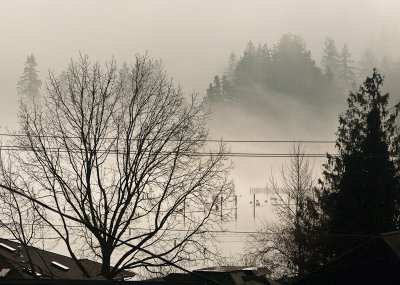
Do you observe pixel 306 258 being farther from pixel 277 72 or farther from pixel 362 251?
pixel 277 72

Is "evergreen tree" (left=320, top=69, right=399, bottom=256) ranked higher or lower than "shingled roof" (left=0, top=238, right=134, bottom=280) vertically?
higher

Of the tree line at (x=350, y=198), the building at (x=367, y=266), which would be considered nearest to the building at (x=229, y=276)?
the tree line at (x=350, y=198)

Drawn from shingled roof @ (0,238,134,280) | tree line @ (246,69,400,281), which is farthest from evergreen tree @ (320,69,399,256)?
shingled roof @ (0,238,134,280)

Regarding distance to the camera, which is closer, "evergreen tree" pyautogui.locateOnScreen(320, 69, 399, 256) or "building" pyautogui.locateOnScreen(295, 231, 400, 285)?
"building" pyautogui.locateOnScreen(295, 231, 400, 285)

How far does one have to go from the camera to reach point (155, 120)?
30.4 meters

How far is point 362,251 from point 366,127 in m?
23.6

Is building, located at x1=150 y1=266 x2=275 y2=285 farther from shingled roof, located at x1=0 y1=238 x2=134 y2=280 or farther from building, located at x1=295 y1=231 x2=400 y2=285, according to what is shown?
building, located at x1=295 y1=231 x2=400 y2=285

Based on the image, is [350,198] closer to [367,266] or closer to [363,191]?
[363,191]

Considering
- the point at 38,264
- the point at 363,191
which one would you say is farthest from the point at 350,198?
the point at 38,264

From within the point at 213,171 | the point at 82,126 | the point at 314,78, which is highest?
the point at 314,78

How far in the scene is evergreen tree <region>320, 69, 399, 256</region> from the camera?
3603cm

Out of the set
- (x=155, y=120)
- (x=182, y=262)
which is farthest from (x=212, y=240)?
(x=155, y=120)

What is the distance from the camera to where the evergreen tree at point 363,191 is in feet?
118

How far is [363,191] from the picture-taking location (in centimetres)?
3688
